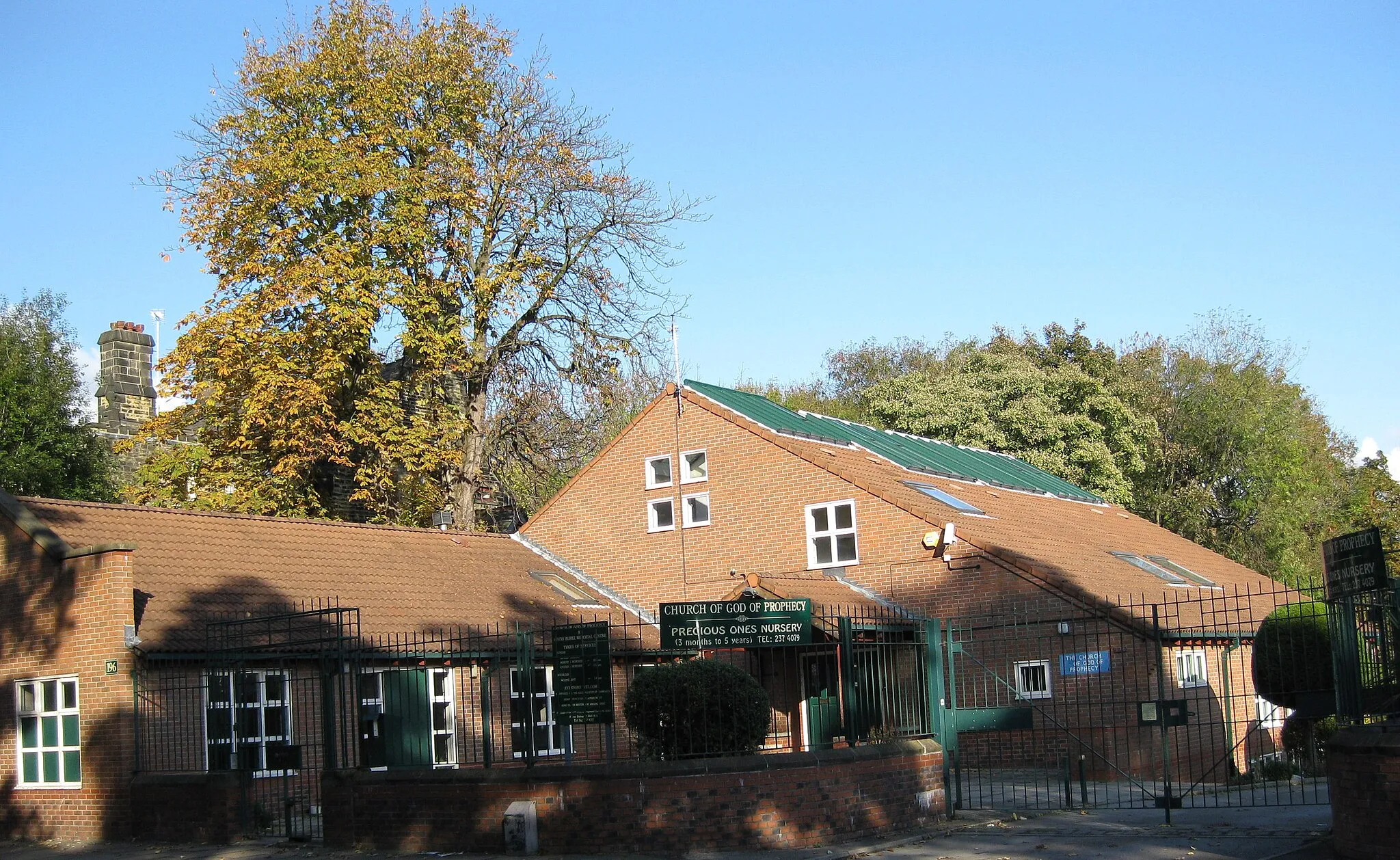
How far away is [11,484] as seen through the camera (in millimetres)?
35438

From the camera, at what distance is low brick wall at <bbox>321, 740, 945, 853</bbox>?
1334 cm

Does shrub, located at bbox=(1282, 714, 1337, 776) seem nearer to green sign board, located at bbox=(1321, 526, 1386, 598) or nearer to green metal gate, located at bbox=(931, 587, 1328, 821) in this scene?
green metal gate, located at bbox=(931, 587, 1328, 821)

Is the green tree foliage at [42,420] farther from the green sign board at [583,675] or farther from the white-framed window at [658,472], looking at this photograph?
the green sign board at [583,675]

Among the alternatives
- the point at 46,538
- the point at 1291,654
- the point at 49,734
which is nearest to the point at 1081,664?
the point at 1291,654

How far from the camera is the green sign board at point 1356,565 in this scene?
12.7 m

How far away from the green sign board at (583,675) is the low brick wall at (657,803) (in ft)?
2.02

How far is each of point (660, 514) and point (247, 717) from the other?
12.0 m

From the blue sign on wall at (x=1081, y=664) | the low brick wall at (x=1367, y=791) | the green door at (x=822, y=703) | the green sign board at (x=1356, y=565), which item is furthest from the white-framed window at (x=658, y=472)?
the low brick wall at (x=1367, y=791)

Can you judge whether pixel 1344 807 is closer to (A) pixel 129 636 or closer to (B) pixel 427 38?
(A) pixel 129 636

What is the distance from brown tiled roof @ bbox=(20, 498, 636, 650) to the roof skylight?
6.52m

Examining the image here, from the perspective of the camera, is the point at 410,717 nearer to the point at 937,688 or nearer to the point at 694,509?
the point at 937,688

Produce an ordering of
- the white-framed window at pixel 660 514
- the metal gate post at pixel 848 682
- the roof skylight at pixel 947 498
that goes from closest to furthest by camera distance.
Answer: the metal gate post at pixel 848 682, the roof skylight at pixel 947 498, the white-framed window at pixel 660 514

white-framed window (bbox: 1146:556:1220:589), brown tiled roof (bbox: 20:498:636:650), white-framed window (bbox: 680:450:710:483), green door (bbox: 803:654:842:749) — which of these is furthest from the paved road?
white-framed window (bbox: 1146:556:1220:589)

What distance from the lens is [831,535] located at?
26844 mm
